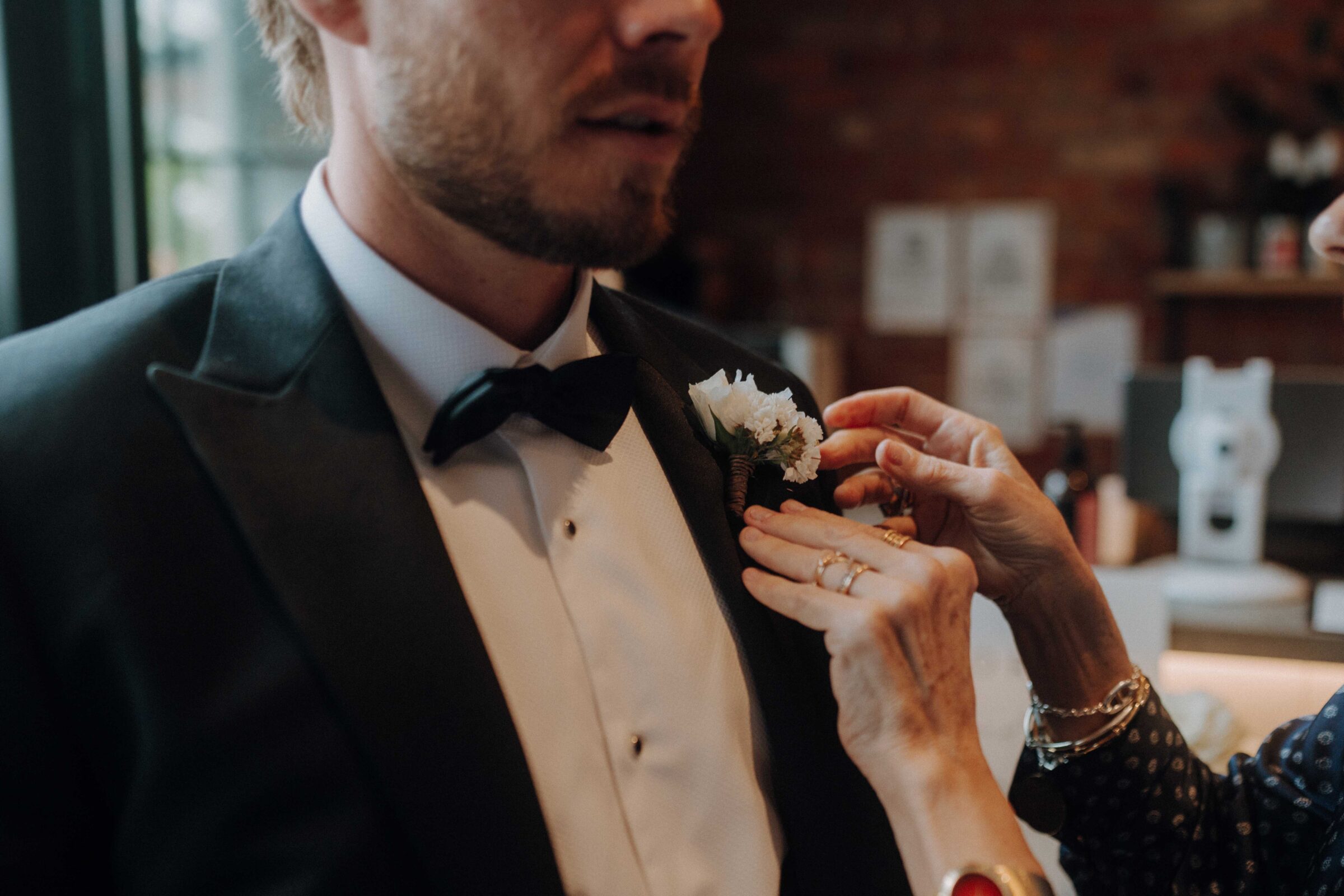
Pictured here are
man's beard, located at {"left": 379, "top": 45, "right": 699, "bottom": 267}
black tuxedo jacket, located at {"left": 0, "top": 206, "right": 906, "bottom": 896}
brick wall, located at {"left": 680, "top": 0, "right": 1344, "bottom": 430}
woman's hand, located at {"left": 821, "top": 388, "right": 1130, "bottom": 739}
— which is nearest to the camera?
black tuxedo jacket, located at {"left": 0, "top": 206, "right": 906, "bottom": 896}

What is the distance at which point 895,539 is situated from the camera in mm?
1008

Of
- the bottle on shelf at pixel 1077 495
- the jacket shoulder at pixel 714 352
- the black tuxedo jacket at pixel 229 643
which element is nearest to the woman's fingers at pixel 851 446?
the jacket shoulder at pixel 714 352

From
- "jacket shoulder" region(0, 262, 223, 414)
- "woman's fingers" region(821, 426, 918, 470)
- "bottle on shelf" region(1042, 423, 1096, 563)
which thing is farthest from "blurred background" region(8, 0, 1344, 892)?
"jacket shoulder" region(0, 262, 223, 414)

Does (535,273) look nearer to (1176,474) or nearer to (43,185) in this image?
(43,185)

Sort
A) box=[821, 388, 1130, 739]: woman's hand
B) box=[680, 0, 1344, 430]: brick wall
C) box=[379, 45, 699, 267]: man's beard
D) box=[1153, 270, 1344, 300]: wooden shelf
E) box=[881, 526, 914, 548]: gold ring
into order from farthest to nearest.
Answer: box=[680, 0, 1344, 430]: brick wall
box=[1153, 270, 1344, 300]: wooden shelf
box=[821, 388, 1130, 739]: woman's hand
box=[881, 526, 914, 548]: gold ring
box=[379, 45, 699, 267]: man's beard

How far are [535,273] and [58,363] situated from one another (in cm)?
39

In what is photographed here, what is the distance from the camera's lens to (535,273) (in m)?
1.00

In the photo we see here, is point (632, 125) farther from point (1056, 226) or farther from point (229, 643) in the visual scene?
point (1056, 226)

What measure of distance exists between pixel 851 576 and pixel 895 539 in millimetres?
88

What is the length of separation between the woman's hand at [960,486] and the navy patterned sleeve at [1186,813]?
208 millimetres

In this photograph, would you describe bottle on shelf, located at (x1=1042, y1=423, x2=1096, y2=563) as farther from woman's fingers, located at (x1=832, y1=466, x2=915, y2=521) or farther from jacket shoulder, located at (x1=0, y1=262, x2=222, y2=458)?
jacket shoulder, located at (x1=0, y1=262, x2=222, y2=458)

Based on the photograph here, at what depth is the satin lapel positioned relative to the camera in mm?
766

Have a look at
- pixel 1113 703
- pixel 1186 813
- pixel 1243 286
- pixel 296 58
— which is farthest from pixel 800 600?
pixel 1243 286

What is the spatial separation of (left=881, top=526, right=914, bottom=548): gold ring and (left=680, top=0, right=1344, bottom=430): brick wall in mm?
Result: 3966
